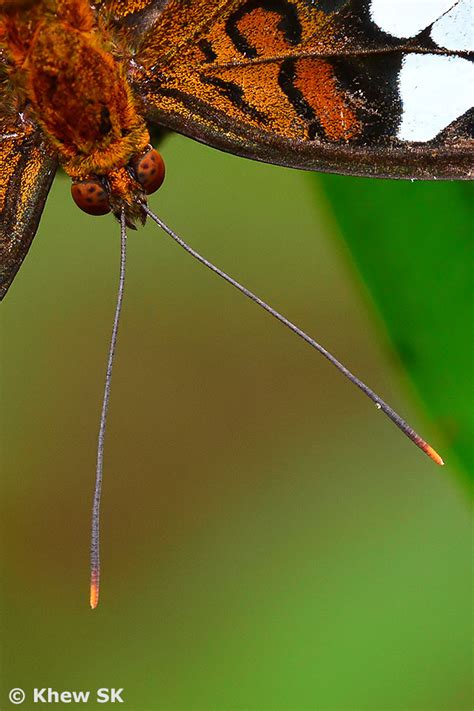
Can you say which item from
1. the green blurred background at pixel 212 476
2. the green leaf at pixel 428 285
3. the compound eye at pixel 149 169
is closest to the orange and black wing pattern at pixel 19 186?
the compound eye at pixel 149 169

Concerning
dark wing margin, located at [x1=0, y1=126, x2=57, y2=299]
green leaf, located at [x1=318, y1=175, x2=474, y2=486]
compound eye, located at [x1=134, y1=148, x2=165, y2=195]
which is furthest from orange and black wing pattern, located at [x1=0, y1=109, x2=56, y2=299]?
green leaf, located at [x1=318, y1=175, x2=474, y2=486]

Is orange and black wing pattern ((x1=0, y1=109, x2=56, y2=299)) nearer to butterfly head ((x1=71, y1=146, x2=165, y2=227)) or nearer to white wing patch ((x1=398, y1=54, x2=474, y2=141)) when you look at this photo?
butterfly head ((x1=71, y1=146, x2=165, y2=227))

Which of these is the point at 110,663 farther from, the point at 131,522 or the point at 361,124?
the point at 361,124

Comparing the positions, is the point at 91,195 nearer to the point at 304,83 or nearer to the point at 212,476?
the point at 304,83

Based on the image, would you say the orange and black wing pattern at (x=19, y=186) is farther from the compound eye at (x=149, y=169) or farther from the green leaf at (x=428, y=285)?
the green leaf at (x=428, y=285)

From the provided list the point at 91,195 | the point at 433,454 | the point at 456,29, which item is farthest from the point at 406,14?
the point at 433,454

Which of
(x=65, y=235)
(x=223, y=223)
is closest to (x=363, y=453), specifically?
(x=223, y=223)
